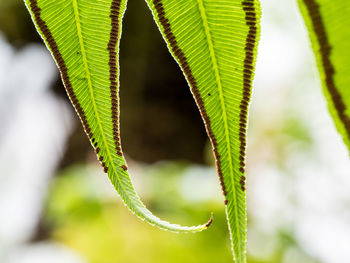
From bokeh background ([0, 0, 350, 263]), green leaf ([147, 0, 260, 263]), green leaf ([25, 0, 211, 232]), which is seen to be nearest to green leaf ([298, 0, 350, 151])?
green leaf ([147, 0, 260, 263])

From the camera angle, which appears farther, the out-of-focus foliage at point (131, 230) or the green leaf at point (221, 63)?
the out-of-focus foliage at point (131, 230)

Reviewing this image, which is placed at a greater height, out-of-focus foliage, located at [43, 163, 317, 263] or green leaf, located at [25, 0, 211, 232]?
green leaf, located at [25, 0, 211, 232]

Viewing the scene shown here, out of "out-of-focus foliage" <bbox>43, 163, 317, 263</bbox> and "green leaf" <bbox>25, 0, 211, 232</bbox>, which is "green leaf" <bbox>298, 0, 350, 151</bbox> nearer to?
"green leaf" <bbox>25, 0, 211, 232</bbox>

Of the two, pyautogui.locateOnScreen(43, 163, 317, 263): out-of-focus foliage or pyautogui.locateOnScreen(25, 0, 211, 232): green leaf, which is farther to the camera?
pyautogui.locateOnScreen(43, 163, 317, 263): out-of-focus foliage

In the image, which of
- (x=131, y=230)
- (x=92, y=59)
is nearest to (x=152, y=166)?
(x=131, y=230)

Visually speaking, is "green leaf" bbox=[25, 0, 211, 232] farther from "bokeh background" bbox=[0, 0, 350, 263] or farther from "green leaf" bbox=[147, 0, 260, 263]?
"bokeh background" bbox=[0, 0, 350, 263]

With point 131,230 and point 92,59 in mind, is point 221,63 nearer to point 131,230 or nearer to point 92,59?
point 92,59

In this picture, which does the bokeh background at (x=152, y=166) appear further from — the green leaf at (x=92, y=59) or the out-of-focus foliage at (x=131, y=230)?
the green leaf at (x=92, y=59)

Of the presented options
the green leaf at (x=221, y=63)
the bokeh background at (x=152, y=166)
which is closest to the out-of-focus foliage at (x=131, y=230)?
the bokeh background at (x=152, y=166)
